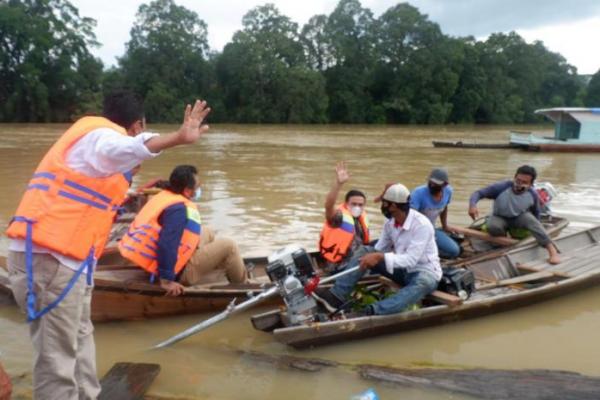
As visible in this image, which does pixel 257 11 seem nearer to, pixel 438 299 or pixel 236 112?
pixel 236 112

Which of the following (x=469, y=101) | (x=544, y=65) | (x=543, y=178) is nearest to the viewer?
(x=543, y=178)

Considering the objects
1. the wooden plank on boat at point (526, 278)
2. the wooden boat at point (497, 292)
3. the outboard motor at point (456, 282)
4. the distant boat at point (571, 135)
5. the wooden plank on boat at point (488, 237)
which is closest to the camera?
the wooden boat at point (497, 292)

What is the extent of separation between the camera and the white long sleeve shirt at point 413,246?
4660 millimetres

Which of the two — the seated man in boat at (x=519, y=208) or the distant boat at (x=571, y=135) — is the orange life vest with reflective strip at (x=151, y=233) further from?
the distant boat at (x=571, y=135)

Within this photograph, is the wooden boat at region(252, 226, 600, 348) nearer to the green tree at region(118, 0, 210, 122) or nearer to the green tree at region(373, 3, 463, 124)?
the green tree at region(118, 0, 210, 122)

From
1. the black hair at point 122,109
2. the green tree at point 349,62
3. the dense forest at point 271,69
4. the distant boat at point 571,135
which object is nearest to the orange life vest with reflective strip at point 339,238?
the black hair at point 122,109

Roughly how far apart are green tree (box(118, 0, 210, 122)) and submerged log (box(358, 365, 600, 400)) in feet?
153

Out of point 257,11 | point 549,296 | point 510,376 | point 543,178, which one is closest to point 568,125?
point 543,178

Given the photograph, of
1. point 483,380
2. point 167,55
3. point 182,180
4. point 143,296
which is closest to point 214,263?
point 143,296

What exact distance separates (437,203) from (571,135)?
2103 centimetres

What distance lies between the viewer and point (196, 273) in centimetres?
513

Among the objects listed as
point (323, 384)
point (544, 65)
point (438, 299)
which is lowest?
point (323, 384)

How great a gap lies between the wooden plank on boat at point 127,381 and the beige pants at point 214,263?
112 centimetres

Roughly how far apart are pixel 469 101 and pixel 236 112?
75.9ft
